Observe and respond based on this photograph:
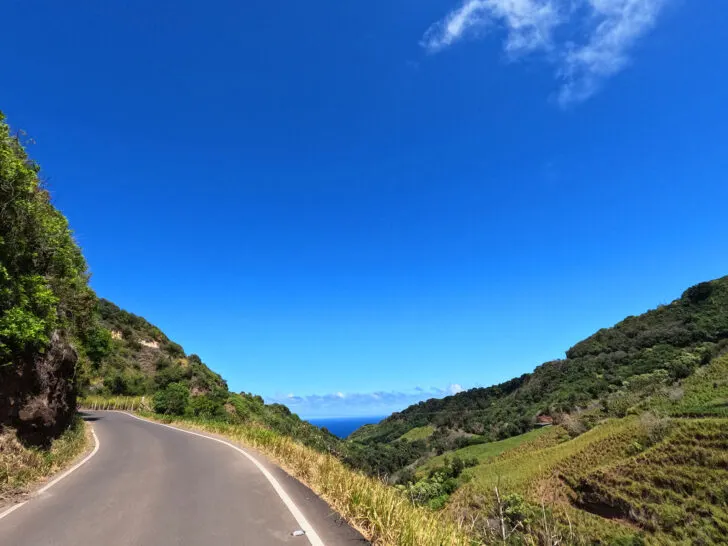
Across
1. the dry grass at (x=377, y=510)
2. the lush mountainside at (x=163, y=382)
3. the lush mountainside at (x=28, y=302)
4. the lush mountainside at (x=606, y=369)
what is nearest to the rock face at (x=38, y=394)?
the lush mountainside at (x=28, y=302)

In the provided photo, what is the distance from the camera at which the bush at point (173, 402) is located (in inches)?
1345

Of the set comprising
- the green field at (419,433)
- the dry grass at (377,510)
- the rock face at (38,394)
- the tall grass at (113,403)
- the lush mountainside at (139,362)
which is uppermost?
the lush mountainside at (139,362)

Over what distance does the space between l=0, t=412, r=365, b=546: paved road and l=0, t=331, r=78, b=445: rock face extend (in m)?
1.91

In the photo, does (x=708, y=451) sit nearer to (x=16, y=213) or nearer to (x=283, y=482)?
Result: (x=283, y=482)

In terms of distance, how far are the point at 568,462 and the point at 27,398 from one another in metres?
66.6

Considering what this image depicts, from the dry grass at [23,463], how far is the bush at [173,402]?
22696 millimetres

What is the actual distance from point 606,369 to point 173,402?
4818 inches

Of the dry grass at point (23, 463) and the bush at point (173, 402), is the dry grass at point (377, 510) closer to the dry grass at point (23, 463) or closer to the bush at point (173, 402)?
the dry grass at point (23, 463)

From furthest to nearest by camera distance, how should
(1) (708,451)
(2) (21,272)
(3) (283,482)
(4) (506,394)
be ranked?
1. (4) (506,394)
2. (1) (708,451)
3. (2) (21,272)
4. (3) (283,482)

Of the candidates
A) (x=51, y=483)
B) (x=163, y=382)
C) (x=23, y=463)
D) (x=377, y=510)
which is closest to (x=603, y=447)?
(x=163, y=382)

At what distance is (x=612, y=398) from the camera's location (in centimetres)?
9075

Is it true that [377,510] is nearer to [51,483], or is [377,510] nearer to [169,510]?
[169,510]

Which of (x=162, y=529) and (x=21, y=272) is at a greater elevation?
(x=21, y=272)

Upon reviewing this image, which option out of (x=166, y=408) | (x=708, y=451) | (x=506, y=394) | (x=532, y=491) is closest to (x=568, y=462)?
(x=532, y=491)
